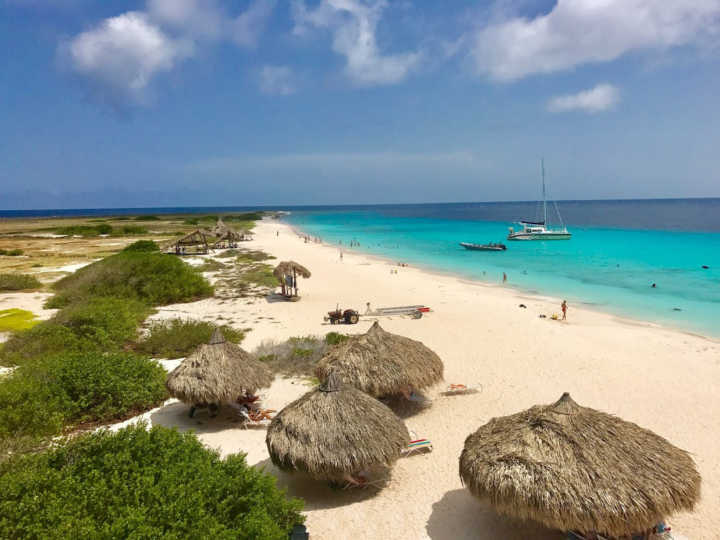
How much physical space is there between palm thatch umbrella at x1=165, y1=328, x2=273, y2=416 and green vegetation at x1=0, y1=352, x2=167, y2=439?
1075 mm

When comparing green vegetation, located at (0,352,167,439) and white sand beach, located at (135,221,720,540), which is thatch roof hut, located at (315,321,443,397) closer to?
white sand beach, located at (135,221,720,540)

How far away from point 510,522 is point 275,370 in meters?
7.59

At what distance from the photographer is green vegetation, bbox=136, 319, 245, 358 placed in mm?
13484

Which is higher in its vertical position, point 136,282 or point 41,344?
point 136,282

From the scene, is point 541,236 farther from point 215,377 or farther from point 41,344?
point 41,344

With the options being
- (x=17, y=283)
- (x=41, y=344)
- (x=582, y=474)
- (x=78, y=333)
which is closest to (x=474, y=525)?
(x=582, y=474)

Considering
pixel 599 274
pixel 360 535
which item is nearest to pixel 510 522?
pixel 360 535

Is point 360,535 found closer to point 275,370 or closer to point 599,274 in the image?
point 275,370

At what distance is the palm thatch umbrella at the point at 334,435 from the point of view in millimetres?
6871

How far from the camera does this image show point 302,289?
80.5 feet

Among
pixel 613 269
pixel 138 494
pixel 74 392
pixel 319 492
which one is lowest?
pixel 319 492

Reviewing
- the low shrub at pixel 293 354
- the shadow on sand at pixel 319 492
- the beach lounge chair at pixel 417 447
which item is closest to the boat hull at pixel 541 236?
the low shrub at pixel 293 354

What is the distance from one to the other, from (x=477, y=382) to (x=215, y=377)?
6.88 m

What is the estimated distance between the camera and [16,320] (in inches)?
631
